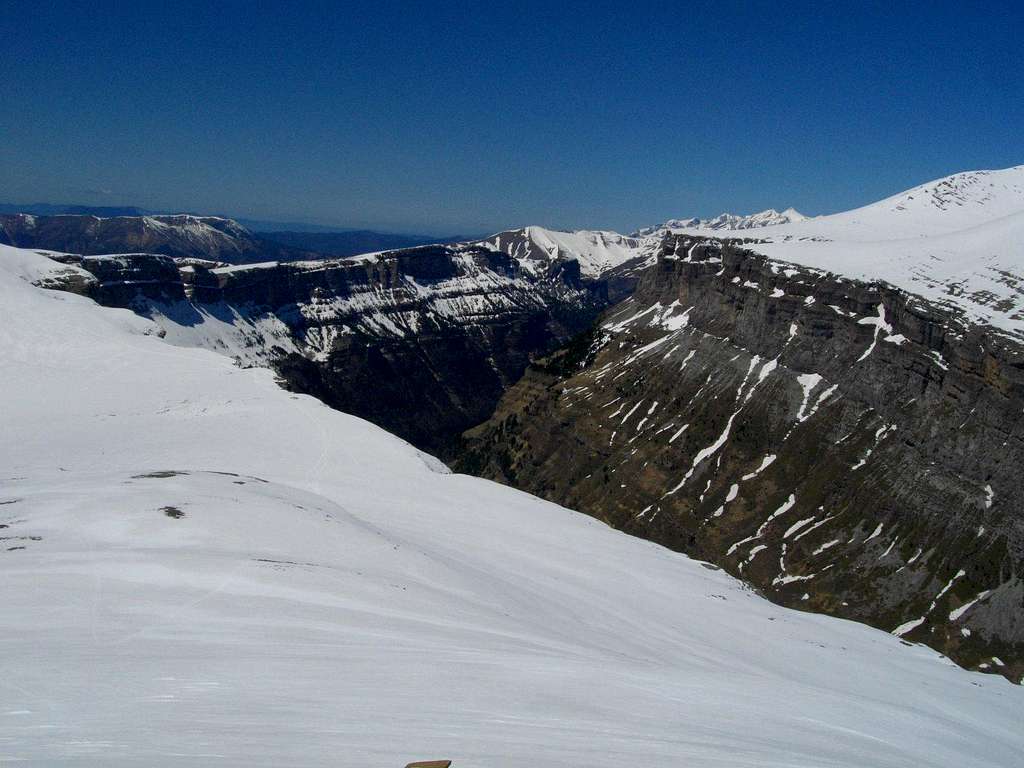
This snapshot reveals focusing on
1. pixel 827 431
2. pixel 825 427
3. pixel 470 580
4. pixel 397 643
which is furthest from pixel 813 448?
pixel 397 643

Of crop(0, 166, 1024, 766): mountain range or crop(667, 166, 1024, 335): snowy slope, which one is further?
crop(667, 166, 1024, 335): snowy slope

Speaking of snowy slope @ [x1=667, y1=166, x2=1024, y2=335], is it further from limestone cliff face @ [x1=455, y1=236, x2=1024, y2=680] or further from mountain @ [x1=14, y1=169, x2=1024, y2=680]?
limestone cliff face @ [x1=455, y1=236, x2=1024, y2=680]

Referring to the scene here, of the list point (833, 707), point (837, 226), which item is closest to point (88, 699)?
point (833, 707)

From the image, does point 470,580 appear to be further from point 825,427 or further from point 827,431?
point 825,427

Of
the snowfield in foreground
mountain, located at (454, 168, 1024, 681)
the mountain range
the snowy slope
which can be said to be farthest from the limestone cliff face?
the snowfield in foreground

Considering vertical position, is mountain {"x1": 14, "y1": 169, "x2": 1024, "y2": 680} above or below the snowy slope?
below

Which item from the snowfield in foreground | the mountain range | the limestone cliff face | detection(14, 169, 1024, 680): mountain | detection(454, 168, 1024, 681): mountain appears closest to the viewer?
the snowfield in foreground

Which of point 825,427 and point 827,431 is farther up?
point 825,427
